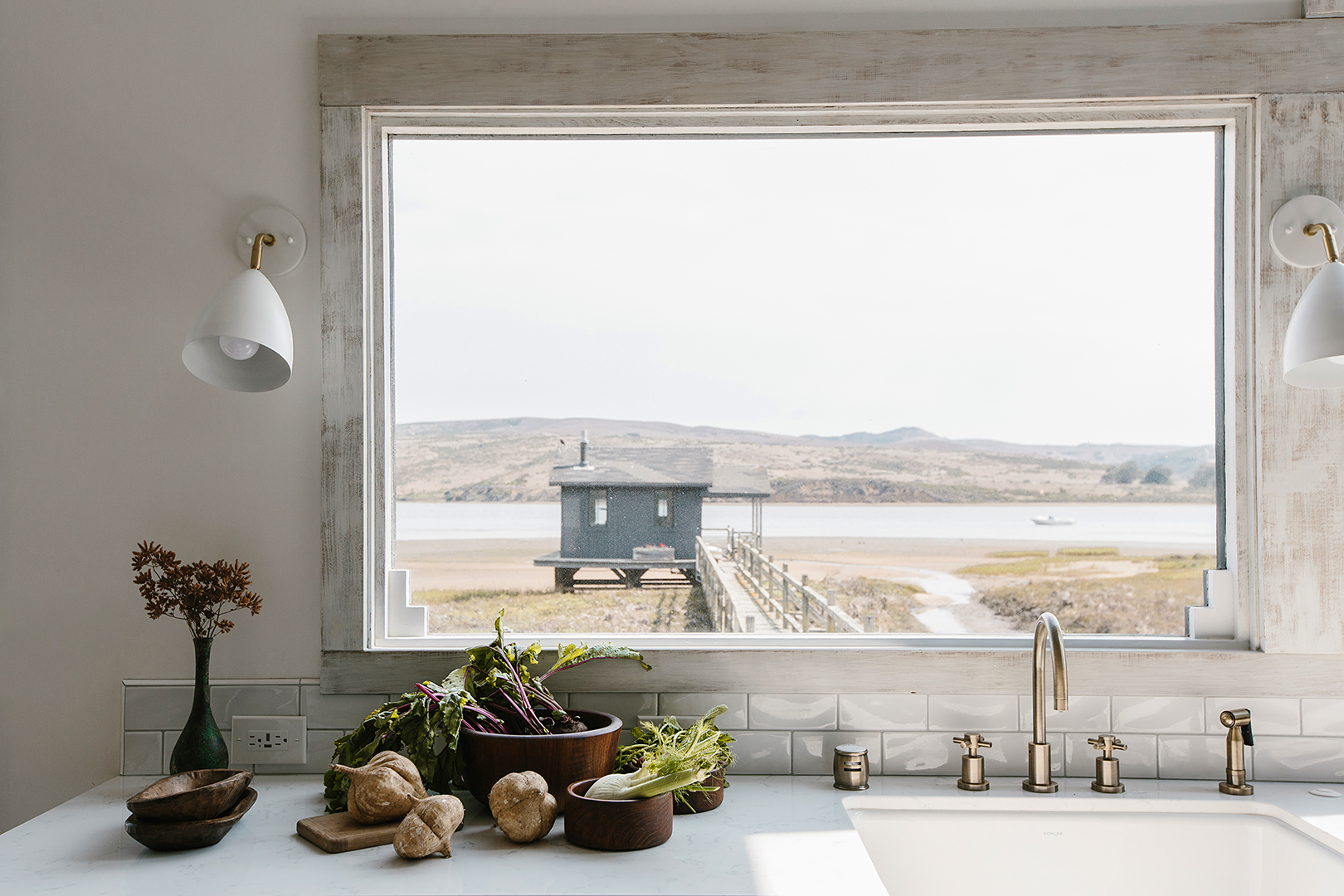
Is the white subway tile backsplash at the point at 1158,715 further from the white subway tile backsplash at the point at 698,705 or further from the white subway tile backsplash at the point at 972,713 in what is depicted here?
the white subway tile backsplash at the point at 698,705

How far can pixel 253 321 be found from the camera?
1552mm

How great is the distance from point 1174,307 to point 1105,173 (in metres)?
0.34

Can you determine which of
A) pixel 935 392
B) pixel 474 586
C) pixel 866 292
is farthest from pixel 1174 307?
pixel 474 586

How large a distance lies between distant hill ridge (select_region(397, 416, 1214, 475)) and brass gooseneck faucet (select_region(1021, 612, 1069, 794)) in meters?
0.43

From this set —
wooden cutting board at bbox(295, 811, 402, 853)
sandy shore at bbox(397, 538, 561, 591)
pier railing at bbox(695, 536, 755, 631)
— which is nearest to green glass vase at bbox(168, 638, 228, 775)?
wooden cutting board at bbox(295, 811, 402, 853)

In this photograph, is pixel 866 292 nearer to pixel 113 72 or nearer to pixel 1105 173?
pixel 1105 173

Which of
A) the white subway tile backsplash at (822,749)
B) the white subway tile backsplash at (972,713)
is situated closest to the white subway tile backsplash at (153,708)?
the white subway tile backsplash at (822,749)

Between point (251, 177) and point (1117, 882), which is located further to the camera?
point (251, 177)

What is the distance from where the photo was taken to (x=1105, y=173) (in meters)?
1.94

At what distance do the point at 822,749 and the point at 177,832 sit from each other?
1195 mm

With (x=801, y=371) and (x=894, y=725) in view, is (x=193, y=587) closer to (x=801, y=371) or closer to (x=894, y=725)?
(x=801, y=371)

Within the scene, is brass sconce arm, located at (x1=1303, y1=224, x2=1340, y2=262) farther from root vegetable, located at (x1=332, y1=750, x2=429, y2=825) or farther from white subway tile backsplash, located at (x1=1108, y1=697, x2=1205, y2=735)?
root vegetable, located at (x1=332, y1=750, x2=429, y2=825)

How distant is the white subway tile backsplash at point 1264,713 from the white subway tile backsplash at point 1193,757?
0.03 metres

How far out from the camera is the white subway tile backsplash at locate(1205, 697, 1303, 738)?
5.83ft
